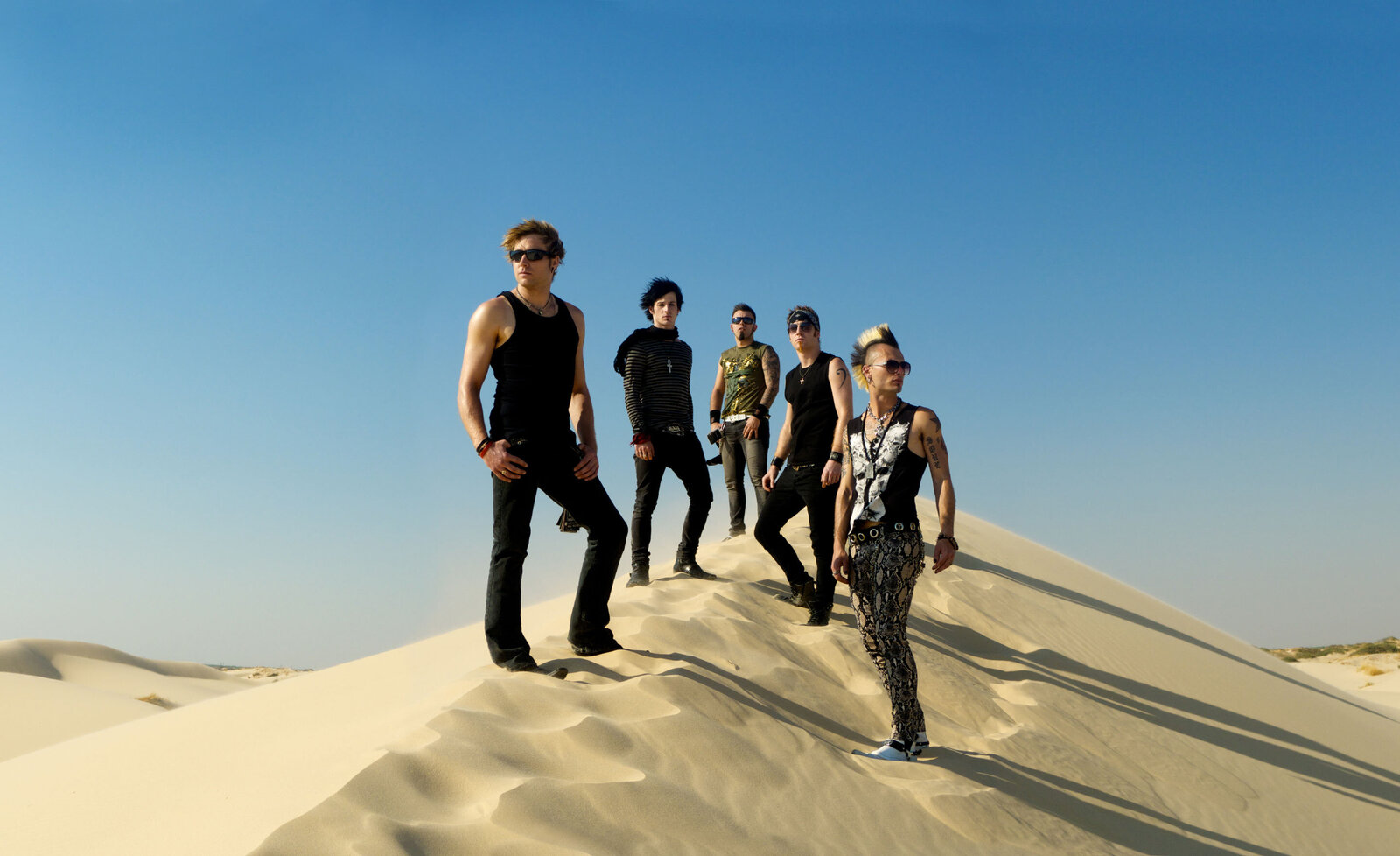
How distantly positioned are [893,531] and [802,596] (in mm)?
2104

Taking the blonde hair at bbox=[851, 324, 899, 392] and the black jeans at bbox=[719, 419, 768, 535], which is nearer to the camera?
the blonde hair at bbox=[851, 324, 899, 392]

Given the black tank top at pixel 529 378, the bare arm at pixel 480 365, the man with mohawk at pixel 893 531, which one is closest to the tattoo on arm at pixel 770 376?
the man with mohawk at pixel 893 531

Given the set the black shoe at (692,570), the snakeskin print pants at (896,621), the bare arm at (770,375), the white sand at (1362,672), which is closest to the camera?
the snakeskin print pants at (896,621)

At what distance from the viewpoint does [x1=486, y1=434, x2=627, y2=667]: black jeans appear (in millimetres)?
3883

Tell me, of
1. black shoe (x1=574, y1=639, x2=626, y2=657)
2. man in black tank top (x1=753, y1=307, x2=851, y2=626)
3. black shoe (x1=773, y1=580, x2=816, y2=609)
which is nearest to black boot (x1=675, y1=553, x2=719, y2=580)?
black shoe (x1=773, y1=580, x2=816, y2=609)

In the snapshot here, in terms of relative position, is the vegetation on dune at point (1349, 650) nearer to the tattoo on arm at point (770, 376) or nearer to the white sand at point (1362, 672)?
the white sand at point (1362, 672)

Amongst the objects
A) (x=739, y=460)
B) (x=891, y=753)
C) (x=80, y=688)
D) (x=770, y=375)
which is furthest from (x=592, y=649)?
(x=80, y=688)

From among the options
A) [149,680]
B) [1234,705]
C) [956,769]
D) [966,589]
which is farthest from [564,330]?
[149,680]

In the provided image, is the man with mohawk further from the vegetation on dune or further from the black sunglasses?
the vegetation on dune

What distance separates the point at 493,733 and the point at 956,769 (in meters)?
2.26

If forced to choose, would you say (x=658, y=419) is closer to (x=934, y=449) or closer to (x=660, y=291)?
(x=660, y=291)

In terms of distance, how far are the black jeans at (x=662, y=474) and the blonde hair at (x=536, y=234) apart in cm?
230

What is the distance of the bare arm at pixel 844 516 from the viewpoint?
14.0 feet

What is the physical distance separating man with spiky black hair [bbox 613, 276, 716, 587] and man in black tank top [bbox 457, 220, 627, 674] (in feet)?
6.52
